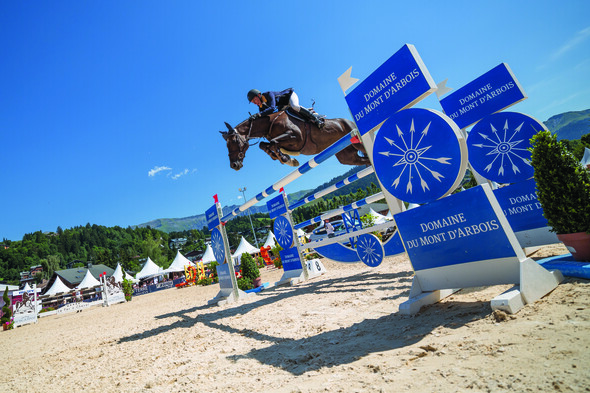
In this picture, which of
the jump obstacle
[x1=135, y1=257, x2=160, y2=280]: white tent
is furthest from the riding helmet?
[x1=135, y1=257, x2=160, y2=280]: white tent

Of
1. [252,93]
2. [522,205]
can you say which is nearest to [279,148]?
[252,93]

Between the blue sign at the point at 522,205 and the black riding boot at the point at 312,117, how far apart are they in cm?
260

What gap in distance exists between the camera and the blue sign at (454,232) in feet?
6.16

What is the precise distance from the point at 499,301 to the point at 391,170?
1152mm

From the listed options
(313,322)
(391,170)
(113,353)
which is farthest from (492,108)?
(113,353)

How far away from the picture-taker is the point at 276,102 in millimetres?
4203

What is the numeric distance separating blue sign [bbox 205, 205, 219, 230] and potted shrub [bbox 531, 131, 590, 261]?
546 cm

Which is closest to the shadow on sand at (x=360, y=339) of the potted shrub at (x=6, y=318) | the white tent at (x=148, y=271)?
the potted shrub at (x=6, y=318)

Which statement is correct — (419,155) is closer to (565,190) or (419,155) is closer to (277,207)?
(565,190)

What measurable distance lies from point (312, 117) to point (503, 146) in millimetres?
2530

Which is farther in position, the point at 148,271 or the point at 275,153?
the point at 148,271

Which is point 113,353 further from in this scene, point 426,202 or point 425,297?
point 426,202

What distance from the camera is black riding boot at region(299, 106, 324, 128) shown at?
4176 mm

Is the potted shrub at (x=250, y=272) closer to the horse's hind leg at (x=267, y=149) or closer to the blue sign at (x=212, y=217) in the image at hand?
the blue sign at (x=212, y=217)
